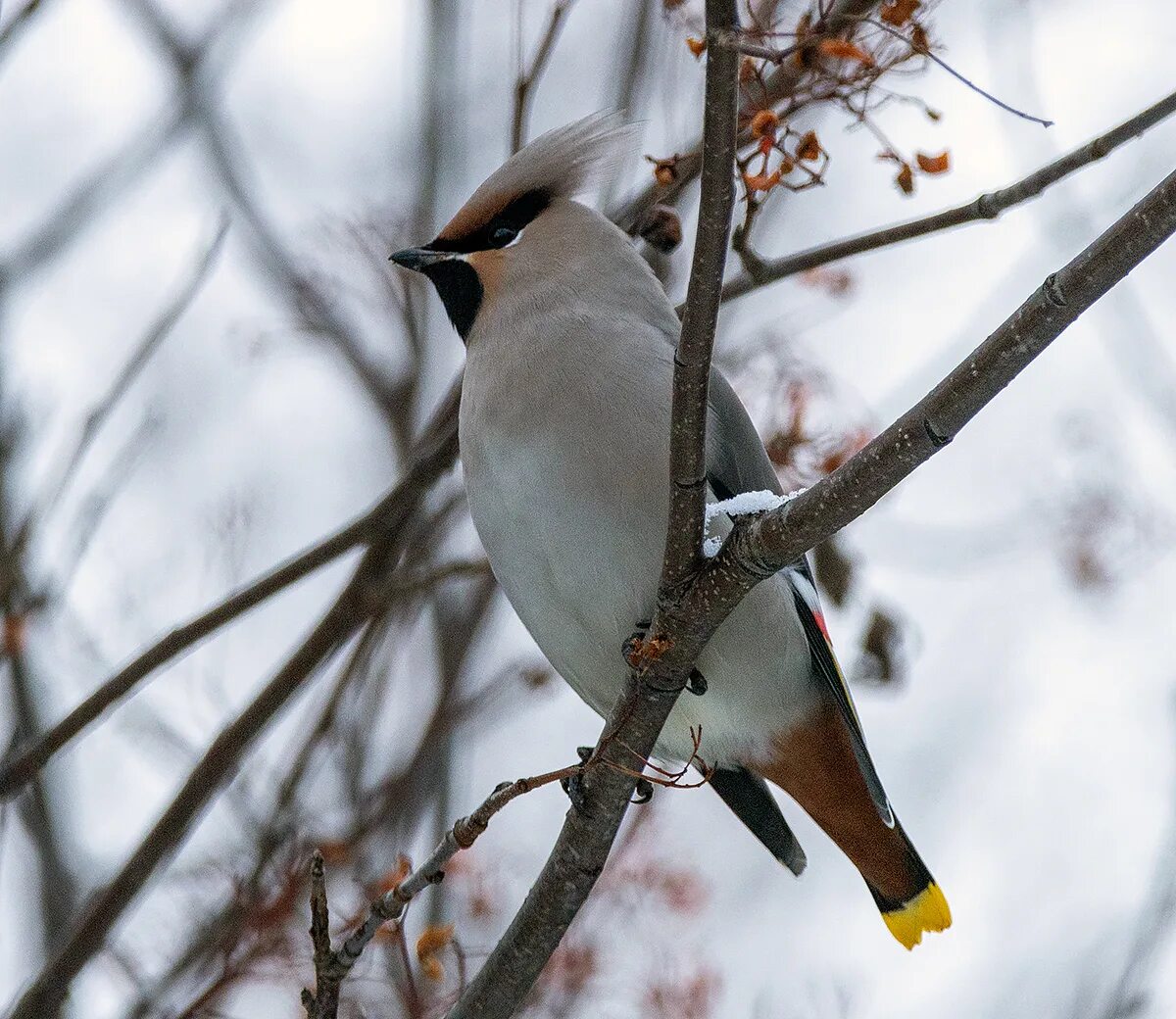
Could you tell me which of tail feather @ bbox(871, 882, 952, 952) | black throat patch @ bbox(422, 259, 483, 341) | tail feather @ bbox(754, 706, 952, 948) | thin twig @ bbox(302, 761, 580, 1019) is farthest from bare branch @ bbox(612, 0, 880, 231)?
tail feather @ bbox(871, 882, 952, 952)

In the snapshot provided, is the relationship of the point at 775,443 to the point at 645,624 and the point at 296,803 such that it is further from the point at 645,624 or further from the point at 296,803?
the point at 296,803

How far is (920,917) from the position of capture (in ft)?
12.0

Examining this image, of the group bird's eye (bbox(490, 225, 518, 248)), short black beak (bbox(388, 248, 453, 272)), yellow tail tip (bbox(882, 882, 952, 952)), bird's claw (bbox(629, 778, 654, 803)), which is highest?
bird's eye (bbox(490, 225, 518, 248))

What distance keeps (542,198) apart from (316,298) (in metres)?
1.06

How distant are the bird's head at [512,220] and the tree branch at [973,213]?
84cm

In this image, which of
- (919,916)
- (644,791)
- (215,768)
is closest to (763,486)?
(644,791)

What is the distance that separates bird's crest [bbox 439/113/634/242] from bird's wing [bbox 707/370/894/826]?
0.65 m

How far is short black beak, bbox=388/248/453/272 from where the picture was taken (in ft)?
11.9

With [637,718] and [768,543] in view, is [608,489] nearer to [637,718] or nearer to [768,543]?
[637,718]

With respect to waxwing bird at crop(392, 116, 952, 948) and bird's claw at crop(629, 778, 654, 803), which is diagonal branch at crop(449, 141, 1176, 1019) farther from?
waxwing bird at crop(392, 116, 952, 948)

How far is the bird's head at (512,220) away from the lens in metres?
3.58

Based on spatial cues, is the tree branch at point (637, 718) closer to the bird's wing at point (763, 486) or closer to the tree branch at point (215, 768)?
the tree branch at point (215, 768)

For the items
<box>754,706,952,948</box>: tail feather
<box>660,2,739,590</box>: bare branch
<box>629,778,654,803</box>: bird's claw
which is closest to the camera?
<box>660,2,739,590</box>: bare branch

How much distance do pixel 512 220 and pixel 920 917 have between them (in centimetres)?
188
